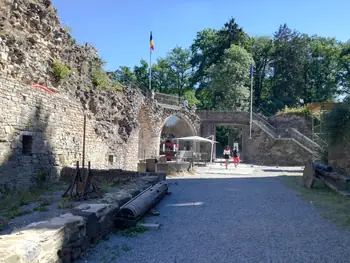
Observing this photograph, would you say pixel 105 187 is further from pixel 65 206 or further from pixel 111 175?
pixel 65 206

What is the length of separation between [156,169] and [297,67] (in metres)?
29.1

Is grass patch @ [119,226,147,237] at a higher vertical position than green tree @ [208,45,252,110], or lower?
lower

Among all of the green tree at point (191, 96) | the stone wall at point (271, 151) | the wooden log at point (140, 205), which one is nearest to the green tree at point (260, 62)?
the green tree at point (191, 96)

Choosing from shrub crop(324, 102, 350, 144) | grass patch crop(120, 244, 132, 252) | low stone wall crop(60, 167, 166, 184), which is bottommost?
grass patch crop(120, 244, 132, 252)

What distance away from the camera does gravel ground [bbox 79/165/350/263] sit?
14.0 feet

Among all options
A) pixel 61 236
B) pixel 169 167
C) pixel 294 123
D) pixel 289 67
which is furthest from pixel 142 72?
pixel 61 236

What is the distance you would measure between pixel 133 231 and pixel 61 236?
5.99ft

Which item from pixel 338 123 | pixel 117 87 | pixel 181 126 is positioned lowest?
pixel 338 123

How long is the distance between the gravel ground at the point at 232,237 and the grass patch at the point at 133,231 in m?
0.10

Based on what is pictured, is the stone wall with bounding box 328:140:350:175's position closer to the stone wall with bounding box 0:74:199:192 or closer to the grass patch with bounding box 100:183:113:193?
the grass patch with bounding box 100:183:113:193

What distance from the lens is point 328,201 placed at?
8.16 meters

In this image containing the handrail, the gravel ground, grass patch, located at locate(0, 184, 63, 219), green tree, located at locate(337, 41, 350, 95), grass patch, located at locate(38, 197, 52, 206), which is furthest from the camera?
green tree, located at locate(337, 41, 350, 95)

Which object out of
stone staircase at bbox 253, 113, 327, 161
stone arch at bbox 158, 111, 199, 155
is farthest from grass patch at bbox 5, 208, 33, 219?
stone staircase at bbox 253, 113, 327, 161

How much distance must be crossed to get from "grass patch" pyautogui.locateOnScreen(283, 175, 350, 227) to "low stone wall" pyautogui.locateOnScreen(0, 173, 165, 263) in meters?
4.39
